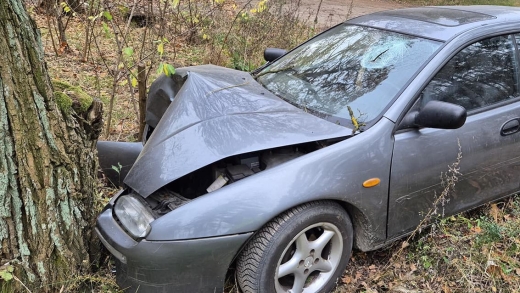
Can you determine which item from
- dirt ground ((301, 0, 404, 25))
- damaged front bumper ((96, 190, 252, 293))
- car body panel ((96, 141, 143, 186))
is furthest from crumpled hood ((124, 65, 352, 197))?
dirt ground ((301, 0, 404, 25))

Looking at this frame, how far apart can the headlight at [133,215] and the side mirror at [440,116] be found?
1.59 metres

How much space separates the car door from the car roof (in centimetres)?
16

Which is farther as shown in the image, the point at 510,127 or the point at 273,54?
the point at 273,54

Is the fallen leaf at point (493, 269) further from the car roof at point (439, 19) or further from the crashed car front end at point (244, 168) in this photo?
the car roof at point (439, 19)

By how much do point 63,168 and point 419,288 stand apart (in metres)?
2.19

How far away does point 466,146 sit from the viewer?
8.62ft

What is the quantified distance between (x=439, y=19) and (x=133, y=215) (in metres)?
2.48

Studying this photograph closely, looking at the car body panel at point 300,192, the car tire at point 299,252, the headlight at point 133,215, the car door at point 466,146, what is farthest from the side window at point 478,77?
the headlight at point 133,215

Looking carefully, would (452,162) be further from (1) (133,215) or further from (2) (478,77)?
(1) (133,215)

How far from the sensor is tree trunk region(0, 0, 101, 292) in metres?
1.91

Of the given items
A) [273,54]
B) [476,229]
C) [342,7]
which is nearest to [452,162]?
[476,229]

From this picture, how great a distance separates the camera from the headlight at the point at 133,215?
2106 millimetres

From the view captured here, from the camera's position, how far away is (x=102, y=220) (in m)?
2.28

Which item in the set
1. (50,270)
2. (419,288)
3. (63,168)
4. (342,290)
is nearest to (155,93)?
(63,168)
